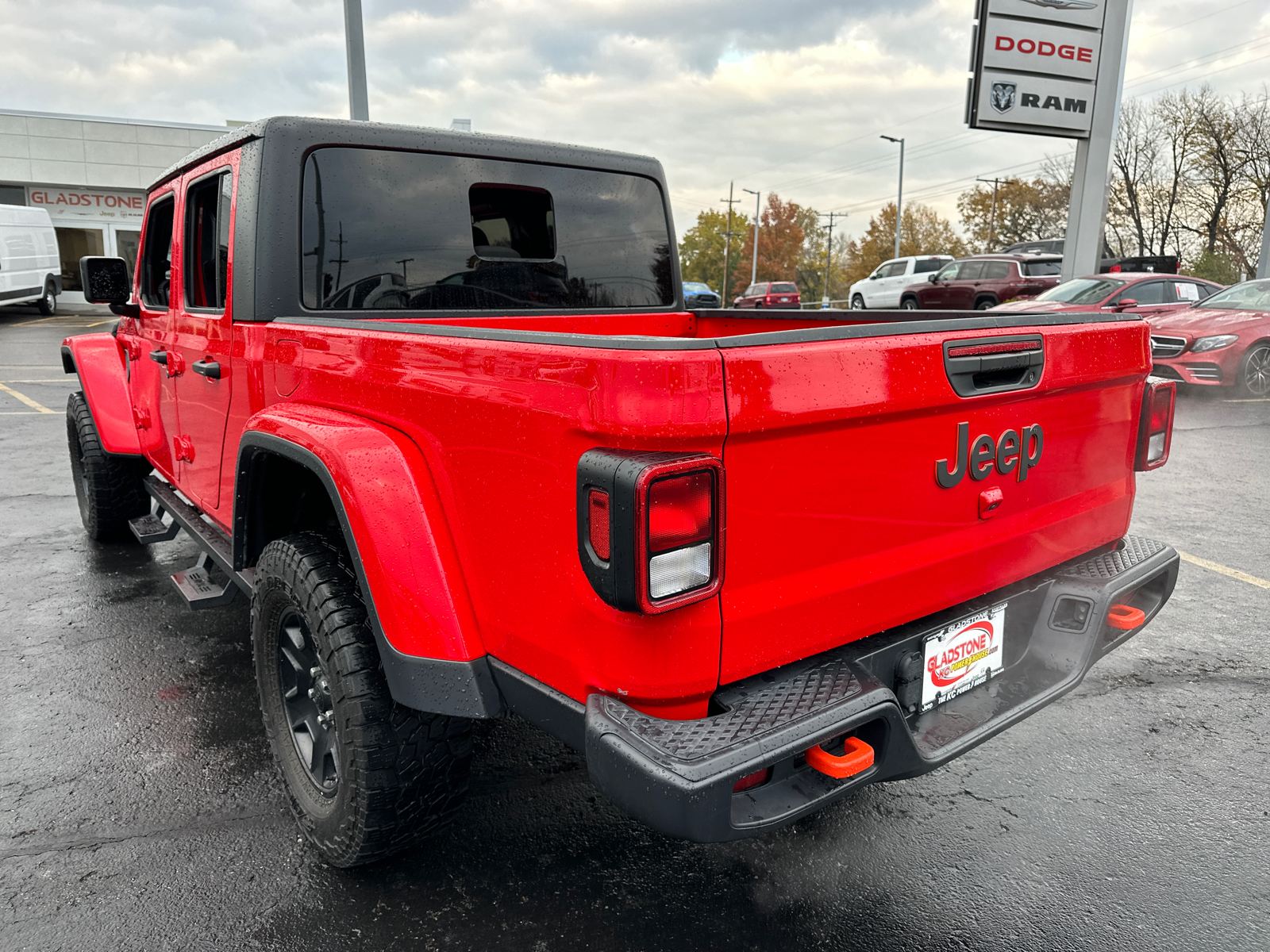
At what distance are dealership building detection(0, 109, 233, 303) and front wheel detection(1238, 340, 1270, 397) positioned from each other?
1159 inches

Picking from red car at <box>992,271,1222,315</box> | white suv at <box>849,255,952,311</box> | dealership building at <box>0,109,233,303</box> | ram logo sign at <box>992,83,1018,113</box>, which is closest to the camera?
red car at <box>992,271,1222,315</box>

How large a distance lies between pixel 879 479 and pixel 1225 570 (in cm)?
410

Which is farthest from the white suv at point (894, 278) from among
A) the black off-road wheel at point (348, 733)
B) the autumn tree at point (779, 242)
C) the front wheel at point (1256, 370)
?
the autumn tree at point (779, 242)

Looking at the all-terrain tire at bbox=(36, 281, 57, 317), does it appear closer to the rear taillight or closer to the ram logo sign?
the ram logo sign

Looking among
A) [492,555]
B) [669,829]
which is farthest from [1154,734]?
[492,555]

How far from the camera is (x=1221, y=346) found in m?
10.9

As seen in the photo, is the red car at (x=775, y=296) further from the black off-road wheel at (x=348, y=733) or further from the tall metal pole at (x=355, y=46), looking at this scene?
the black off-road wheel at (x=348, y=733)

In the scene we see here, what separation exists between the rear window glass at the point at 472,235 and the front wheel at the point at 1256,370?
10.2 metres

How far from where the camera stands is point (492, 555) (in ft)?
6.34

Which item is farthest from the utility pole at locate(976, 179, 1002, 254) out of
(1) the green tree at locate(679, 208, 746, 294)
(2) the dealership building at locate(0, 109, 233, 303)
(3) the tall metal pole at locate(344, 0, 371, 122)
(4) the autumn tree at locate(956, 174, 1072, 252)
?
(3) the tall metal pole at locate(344, 0, 371, 122)

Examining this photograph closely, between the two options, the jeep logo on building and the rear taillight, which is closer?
the jeep logo on building

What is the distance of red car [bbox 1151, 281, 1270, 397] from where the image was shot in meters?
10.9

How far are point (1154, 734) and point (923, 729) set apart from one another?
1611mm

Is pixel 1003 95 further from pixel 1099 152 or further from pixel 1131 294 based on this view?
pixel 1131 294
